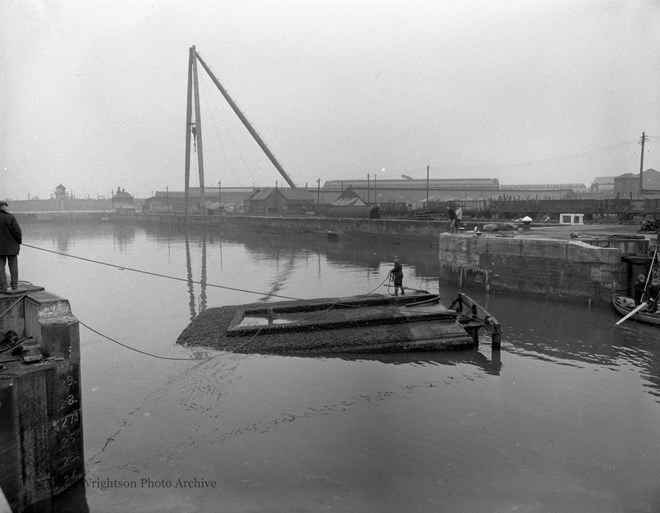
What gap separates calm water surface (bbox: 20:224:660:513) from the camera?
22.3ft

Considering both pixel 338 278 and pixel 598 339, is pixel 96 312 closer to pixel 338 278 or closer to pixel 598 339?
pixel 338 278

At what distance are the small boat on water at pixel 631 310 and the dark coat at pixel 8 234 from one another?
15635mm

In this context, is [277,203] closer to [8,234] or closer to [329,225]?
[329,225]

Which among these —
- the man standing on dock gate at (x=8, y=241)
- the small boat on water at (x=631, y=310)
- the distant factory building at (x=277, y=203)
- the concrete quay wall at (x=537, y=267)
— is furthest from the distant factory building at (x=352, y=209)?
the man standing on dock gate at (x=8, y=241)

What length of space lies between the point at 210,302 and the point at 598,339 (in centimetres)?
1308

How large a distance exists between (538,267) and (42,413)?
1756 centimetres

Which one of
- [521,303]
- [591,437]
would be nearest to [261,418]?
[591,437]

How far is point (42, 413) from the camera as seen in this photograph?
5.84 metres

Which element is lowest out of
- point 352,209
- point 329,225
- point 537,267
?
point 537,267

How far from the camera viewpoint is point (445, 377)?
10.9 m

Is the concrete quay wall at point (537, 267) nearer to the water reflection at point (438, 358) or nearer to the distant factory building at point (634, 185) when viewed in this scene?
the water reflection at point (438, 358)

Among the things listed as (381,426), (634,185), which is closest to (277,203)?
(634,185)

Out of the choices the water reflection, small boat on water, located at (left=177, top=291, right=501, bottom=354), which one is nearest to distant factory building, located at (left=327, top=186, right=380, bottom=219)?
small boat on water, located at (left=177, top=291, right=501, bottom=354)

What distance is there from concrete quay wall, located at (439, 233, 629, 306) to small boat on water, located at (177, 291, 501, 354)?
6323mm
